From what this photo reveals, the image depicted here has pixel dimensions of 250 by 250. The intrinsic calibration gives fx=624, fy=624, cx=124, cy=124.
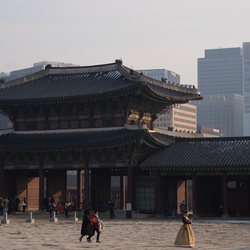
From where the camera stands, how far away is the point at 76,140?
56.7 meters

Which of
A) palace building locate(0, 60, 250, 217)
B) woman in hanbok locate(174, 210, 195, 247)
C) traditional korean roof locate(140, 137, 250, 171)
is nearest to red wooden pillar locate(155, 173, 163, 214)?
palace building locate(0, 60, 250, 217)

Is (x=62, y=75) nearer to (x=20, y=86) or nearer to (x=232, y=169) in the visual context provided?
(x=20, y=86)

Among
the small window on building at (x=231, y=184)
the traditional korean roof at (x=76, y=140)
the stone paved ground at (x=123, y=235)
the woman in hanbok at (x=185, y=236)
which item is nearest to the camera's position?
the woman in hanbok at (x=185, y=236)

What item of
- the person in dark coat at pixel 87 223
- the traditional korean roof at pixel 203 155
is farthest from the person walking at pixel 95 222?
the traditional korean roof at pixel 203 155

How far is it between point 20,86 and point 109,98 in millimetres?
11660

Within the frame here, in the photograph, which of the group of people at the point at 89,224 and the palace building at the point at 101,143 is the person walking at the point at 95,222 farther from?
the palace building at the point at 101,143

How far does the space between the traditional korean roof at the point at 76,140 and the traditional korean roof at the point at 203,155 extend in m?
1.41

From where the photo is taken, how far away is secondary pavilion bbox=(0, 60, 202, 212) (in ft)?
180

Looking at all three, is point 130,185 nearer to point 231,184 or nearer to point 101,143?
point 101,143

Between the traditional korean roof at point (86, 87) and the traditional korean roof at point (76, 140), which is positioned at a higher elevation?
the traditional korean roof at point (86, 87)

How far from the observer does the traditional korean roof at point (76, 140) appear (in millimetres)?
53281

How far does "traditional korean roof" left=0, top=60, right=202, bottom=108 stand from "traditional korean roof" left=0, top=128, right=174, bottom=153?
333 centimetres

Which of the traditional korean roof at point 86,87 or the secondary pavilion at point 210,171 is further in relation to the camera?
the traditional korean roof at point 86,87

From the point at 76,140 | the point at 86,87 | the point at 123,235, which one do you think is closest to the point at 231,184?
the point at 76,140
